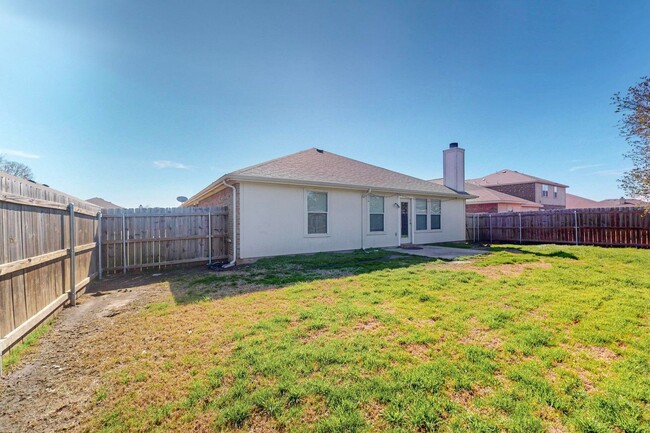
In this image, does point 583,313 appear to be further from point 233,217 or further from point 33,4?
point 33,4

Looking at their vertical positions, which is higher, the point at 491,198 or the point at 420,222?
the point at 491,198

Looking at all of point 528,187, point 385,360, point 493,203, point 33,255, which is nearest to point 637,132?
point 385,360

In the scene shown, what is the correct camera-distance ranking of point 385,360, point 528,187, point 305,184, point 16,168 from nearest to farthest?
point 385,360 → point 305,184 → point 16,168 → point 528,187

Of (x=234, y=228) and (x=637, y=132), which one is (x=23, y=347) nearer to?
(x=234, y=228)

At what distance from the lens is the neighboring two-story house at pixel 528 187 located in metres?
26.8

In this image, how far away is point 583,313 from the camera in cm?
379

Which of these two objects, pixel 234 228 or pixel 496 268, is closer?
pixel 496 268

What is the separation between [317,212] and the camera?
990 centimetres

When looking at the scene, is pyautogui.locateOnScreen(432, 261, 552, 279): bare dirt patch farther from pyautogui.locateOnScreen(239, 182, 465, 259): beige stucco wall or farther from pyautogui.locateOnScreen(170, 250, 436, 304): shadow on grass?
pyautogui.locateOnScreen(239, 182, 465, 259): beige stucco wall

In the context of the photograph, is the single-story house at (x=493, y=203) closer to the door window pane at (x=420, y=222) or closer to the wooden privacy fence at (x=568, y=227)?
the wooden privacy fence at (x=568, y=227)

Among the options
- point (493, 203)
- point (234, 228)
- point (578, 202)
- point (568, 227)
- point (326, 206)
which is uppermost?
point (578, 202)

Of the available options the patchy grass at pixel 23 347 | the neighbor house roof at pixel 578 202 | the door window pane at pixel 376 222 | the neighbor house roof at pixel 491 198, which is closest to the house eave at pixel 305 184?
the door window pane at pixel 376 222

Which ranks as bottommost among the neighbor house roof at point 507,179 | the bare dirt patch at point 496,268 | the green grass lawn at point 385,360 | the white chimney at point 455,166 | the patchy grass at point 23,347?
the patchy grass at point 23,347

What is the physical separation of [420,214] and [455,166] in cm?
422
